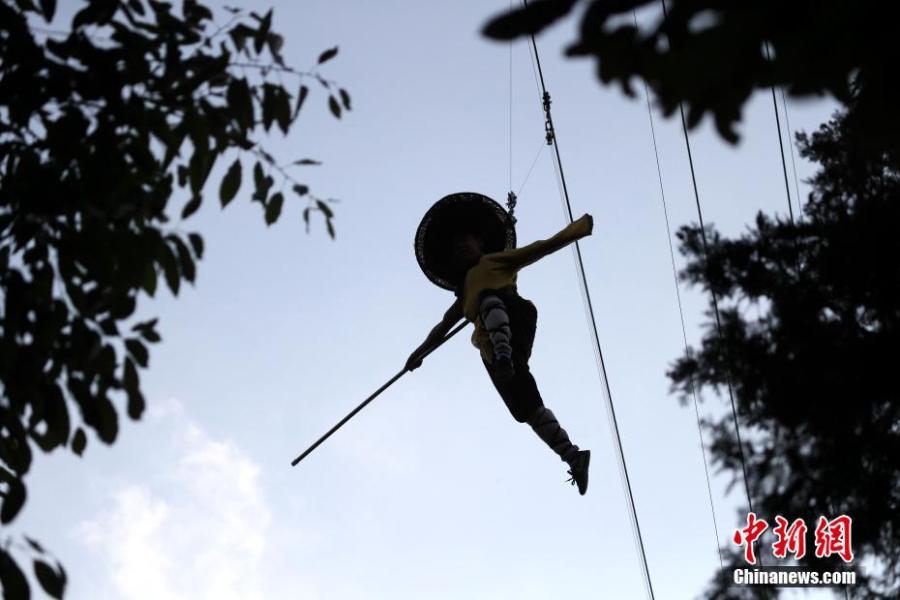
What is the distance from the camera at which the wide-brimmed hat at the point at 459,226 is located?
791 cm

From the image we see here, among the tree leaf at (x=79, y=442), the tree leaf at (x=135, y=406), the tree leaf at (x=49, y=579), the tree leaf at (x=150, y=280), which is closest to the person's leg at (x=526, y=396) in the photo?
the tree leaf at (x=79, y=442)

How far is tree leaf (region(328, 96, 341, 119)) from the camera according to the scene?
13.8 ft

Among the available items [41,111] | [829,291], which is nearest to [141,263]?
[41,111]

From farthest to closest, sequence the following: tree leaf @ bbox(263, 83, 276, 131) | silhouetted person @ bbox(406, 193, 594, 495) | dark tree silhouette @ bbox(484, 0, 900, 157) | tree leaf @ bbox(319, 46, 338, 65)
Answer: silhouetted person @ bbox(406, 193, 594, 495) < tree leaf @ bbox(319, 46, 338, 65) < tree leaf @ bbox(263, 83, 276, 131) < dark tree silhouette @ bbox(484, 0, 900, 157)

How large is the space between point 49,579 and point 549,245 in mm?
4824

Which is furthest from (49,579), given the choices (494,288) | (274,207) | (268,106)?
(494,288)

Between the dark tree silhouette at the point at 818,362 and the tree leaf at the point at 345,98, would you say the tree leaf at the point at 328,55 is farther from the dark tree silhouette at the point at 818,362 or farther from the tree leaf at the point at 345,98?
the dark tree silhouette at the point at 818,362

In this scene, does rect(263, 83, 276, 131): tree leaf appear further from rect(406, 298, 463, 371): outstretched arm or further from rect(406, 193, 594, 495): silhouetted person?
rect(406, 298, 463, 371): outstretched arm

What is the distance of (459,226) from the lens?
7.92m

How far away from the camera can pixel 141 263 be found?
3131 millimetres

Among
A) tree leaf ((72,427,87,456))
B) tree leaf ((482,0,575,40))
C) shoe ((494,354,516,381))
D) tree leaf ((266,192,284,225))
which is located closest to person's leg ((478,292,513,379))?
shoe ((494,354,516,381))

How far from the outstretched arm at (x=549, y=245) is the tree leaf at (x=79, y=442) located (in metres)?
4.27

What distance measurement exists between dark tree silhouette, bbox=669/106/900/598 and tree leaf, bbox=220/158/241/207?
483 centimetres

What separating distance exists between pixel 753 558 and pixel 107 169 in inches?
237
